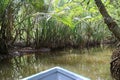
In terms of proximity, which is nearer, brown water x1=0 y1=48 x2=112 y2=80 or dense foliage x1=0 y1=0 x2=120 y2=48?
brown water x1=0 y1=48 x2=112 y2=80

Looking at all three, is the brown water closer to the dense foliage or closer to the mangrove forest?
the mangrove forest

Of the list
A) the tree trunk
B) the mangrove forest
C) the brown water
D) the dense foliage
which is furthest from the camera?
the dense foliage

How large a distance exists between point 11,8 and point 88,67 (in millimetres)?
3903

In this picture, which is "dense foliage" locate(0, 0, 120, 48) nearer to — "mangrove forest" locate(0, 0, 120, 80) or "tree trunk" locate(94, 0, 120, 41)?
"mangrove forest" locate(0, 0, 120, 80)

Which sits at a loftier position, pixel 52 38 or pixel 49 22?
pixel 49 22

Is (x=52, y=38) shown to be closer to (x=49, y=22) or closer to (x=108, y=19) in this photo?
(x=49, y=22)

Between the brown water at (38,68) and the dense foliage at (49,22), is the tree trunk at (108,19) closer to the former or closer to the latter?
the brown water at (38,68)

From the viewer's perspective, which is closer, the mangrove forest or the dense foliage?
the mangrove forest

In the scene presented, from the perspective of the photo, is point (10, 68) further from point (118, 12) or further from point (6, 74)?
point (118, 12)

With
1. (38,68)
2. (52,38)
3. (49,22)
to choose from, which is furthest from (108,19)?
(52,38)

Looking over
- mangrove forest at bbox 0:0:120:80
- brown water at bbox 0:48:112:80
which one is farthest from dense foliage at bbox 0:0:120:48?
brown water at bbox 0:48:112:80

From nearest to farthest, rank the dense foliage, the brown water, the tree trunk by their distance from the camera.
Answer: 1. the tree trunk
2. the brown water
3. the dense foliage

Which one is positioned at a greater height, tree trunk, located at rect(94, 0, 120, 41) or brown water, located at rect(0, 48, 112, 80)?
tree trunk, located at rect(94, 0, 120, 41)

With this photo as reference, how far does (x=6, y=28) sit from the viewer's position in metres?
10.7
